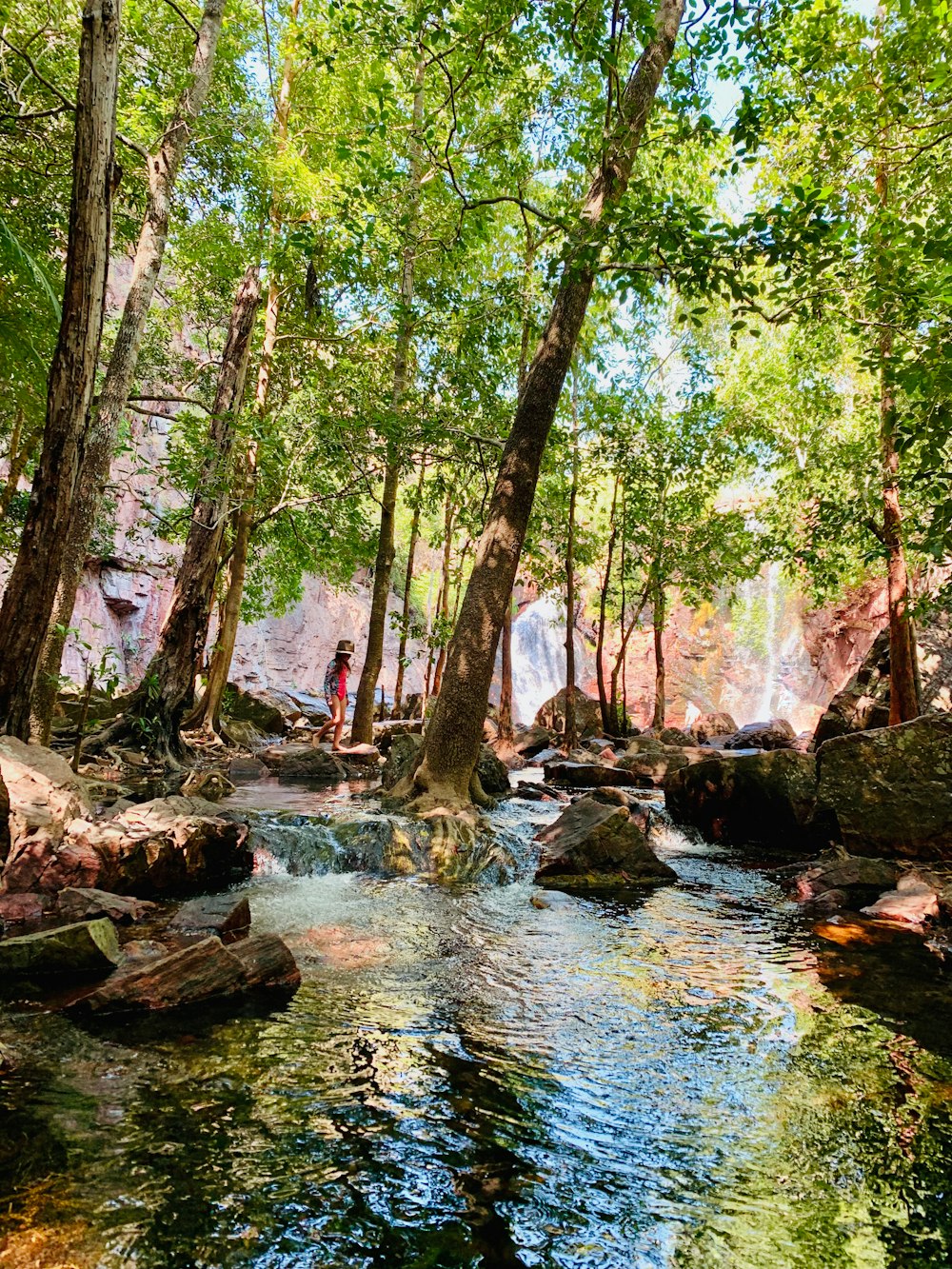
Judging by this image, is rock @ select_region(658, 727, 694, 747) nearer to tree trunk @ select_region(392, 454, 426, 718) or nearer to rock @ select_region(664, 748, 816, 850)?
tree trunk @ select_region(392, 454, 426, 718)

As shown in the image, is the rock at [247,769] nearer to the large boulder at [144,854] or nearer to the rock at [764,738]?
the large boulder at [144,854]

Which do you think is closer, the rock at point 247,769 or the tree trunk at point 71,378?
the tree trunk at point 71,378

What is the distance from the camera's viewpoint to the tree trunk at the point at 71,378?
5.39m

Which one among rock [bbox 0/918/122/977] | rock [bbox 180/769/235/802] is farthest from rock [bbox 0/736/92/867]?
rock [bbox 180/769/235/802]

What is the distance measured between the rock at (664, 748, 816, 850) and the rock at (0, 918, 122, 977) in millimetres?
7942

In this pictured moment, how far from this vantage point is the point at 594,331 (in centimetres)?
2078

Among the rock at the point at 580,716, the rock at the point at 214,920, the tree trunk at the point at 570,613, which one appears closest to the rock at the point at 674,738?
the rock at the point at 580,716

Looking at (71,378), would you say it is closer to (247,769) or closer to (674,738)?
(247,769)

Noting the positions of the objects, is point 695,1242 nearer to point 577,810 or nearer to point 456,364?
point 577,810

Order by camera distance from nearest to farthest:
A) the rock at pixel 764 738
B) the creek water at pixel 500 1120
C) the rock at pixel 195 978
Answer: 1. the creek water at pixel 500 1120
2. the rock at pixel 195 978
3. the rock at pixel 764 738

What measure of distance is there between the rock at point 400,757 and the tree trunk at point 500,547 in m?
1.39

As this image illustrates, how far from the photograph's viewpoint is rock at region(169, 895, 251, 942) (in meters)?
4.86

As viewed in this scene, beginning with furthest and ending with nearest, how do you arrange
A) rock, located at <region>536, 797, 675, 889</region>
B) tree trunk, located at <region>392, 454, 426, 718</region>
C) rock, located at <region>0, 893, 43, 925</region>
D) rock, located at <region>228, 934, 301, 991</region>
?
tree trunk, located at <region>392, 454, 426, 718</region>
rock, located at <region>536, 797, 675, 889</region>
rock, located at <region>0, 893, 43, 925</region>
rock, located at <region>228, 934, 301, 991</region>

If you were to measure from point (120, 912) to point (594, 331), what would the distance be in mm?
20036
